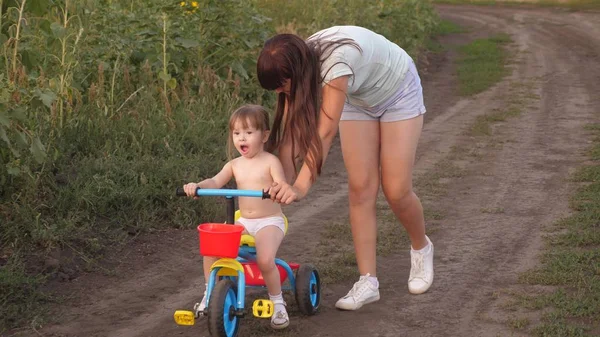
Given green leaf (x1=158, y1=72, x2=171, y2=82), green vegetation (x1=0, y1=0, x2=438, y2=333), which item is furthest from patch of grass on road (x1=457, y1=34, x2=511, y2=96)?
green leaf (x1=158, y1=72, x2=171, y2=82)

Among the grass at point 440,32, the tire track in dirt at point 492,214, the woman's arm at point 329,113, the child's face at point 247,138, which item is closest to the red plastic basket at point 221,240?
the woman's arm at point 329,113

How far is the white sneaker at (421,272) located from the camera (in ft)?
20.0

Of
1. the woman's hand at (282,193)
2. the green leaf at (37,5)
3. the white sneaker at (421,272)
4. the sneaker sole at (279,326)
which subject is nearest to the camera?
the woman's hand at (282,193)

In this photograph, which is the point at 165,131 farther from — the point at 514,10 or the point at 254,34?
the point at 514,10

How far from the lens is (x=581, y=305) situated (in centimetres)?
558

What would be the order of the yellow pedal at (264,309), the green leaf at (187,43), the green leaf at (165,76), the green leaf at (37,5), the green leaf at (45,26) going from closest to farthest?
1. the yellow pedal at (264,309)
2. the green leaf at (37,5)
3. the green leaf at (45,26)
4. the green leaf at (165,76)
5. the green leaf at (187,43)

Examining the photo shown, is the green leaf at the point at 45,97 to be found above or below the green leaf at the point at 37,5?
below

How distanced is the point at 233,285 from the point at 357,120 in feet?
3.98

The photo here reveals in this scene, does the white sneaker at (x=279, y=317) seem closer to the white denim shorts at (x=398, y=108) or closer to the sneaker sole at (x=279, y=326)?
the sneaker sole at (x=279, y=326)

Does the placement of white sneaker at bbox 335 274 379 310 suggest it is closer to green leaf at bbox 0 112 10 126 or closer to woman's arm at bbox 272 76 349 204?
woman's arm at bbox 272 76 349 204

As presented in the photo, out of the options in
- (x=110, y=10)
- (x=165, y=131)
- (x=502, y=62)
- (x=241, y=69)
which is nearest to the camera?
(x=165, y=131)

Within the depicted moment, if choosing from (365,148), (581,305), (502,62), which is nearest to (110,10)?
(365,148)

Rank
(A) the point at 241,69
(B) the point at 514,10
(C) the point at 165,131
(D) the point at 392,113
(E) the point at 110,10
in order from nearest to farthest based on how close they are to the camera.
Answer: (D) the point at 392,113 < (C) the point at 165,131 < (E) the point at 110,10 < (A) the point at 241,69 < (B) the point at 514,10

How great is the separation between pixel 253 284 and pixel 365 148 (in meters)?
0.99
